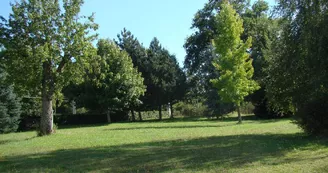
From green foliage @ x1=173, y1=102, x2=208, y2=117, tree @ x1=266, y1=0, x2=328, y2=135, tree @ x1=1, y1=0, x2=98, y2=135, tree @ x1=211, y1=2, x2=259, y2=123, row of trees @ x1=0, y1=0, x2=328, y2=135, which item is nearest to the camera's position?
tree @ x1=266, y1=0, x2=328, y2=135

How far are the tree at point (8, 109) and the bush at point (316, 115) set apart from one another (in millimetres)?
26207

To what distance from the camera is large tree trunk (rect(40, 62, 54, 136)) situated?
22.7 meters

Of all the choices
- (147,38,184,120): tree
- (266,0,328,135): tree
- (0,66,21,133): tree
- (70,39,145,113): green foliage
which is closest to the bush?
(266,0,328,135): tree

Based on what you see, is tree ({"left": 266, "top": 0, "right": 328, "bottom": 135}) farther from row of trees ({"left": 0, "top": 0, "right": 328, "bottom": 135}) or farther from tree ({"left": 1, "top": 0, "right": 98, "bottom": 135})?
tree ({"left": 1, "top": 0, "right": 98, "bottom": 135})

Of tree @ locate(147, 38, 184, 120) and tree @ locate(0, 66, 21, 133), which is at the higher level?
tree @ locate(147, 38, 184, 120)

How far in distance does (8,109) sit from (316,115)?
92.5 ft

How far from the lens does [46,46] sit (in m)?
21.3

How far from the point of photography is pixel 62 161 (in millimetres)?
11359

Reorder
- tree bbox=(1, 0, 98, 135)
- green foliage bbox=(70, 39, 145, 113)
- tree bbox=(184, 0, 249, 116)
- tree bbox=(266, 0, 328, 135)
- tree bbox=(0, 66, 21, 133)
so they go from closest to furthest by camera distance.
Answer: tree bbox=(266, 0, 328, 135) < tree bbox=(1, 0, 98, 135) < tree bbox=(0, 66, 21, 133) < green foliage bbox=(70, 39, 145, 113) < tree bbox=(184, 0, 249, 116)

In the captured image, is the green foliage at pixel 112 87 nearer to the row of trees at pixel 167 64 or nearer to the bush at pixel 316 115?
the row of trees at pixel 167 64

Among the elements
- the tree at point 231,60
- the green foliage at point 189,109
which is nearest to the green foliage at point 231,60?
the tree at point 231,60

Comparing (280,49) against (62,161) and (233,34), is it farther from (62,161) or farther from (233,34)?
(233,34)

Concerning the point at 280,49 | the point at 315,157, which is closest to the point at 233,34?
the point at 280,49

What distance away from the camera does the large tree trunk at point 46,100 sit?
22719 mm
